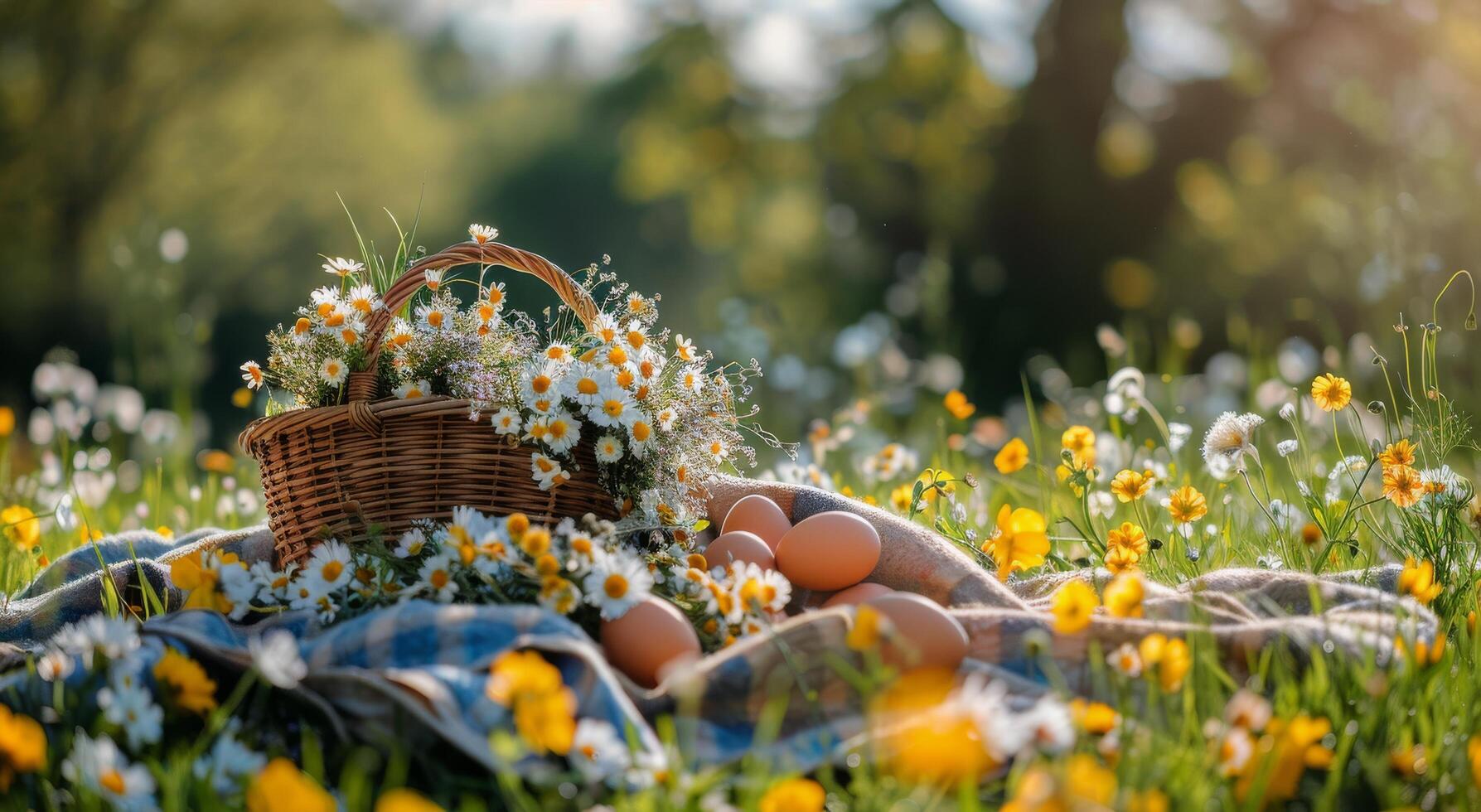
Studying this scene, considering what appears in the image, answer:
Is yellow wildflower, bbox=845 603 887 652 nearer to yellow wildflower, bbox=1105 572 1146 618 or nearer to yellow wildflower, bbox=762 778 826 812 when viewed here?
yellow wildflower, bbox=762 778 826 812

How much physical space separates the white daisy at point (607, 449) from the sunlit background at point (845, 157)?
20.5 feet

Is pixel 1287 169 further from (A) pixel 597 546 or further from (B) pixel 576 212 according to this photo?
(A) pixel 597 546

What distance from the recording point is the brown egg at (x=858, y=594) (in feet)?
7.55

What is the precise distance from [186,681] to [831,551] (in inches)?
48.3

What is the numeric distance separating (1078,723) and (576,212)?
16.6m

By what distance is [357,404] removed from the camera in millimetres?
2203

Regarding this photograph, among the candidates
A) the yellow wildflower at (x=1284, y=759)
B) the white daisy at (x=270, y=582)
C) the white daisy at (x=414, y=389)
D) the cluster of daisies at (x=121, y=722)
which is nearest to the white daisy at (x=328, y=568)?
the white daisy at (x=270, y=582)

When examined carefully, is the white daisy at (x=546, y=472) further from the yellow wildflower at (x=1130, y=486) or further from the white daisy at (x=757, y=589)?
the yellow wildflower at (x=1130, y=486)

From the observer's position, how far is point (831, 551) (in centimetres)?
239

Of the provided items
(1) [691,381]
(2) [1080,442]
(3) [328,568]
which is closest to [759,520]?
(1) [691,381]

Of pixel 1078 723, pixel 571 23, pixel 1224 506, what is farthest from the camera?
pixel 571 23

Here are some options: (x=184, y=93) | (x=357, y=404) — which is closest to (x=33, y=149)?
(x=184, y=93)

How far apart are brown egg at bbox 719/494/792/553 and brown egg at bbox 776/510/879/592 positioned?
0.54 feet

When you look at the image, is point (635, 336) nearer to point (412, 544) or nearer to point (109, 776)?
point (412, 544)
